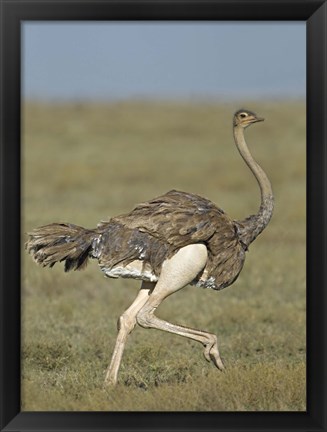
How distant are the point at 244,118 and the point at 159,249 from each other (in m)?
1.33

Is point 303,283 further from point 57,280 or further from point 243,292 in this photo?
point 57,280

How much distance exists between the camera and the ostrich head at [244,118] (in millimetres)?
7465

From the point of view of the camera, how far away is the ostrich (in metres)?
6.70

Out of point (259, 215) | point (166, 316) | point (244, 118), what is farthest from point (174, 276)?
point (166, 316)

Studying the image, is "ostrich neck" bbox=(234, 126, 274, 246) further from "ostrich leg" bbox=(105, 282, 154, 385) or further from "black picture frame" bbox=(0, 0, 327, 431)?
"black picture frame" bbox=(0, 0, 327, 431)

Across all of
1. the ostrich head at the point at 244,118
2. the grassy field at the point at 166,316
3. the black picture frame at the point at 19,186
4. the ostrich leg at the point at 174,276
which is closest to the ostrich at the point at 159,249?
the ostrich leg at the point at 174,276

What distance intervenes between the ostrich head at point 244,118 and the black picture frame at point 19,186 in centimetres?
144

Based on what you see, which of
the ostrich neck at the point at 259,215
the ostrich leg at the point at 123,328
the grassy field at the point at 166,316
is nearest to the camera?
the grassy field at the point at 166,316

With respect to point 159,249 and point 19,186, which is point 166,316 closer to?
point 159,249

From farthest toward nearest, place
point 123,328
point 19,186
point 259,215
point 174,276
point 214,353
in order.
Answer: point 259,215, point 123,328, point 214,353, point 174,276, point 19,186

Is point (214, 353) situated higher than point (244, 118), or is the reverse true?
point (244, 118)

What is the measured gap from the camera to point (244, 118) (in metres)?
7.48

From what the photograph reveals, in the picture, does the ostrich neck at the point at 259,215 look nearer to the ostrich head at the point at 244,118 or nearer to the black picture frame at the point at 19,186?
the ostrich head at the point at 244,118

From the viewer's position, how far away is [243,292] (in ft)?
37.5
